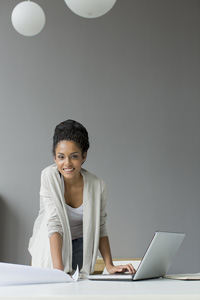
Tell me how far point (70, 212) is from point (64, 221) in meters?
0.16

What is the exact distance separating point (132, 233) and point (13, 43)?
6.33 feet

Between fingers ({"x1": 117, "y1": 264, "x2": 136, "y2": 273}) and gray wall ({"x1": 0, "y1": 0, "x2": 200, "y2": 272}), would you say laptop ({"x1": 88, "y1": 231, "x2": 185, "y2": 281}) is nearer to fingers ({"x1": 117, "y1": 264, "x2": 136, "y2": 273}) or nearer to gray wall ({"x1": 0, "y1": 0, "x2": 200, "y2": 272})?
fingers ({"x1": 117, "y1": 264, "x2": 136, "y2": 273})

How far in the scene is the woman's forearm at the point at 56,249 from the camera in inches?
61.9

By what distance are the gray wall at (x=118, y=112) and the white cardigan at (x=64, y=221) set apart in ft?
5.85

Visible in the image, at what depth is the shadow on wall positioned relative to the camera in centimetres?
346

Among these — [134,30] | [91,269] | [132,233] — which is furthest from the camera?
[134,30]

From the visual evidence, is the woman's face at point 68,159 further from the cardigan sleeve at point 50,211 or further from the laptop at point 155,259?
the laptop at point 155,259

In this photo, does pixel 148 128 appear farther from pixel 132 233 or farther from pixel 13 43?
pixel 13 43

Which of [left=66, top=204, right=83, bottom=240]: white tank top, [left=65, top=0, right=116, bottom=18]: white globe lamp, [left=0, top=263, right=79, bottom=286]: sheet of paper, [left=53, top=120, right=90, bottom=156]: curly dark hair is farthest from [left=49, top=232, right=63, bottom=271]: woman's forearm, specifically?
[left=65, top=0, right=116, bottom=18]: white globe lamp

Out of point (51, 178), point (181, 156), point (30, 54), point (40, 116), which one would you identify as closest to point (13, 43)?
point (30, 54)

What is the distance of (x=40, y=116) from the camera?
3684mm

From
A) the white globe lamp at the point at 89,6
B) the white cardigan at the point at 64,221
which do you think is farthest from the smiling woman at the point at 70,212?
the white globe lamp at the point at 89,6

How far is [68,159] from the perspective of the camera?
1.73 metres

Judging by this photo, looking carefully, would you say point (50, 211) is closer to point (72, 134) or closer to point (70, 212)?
point (70, 212)
